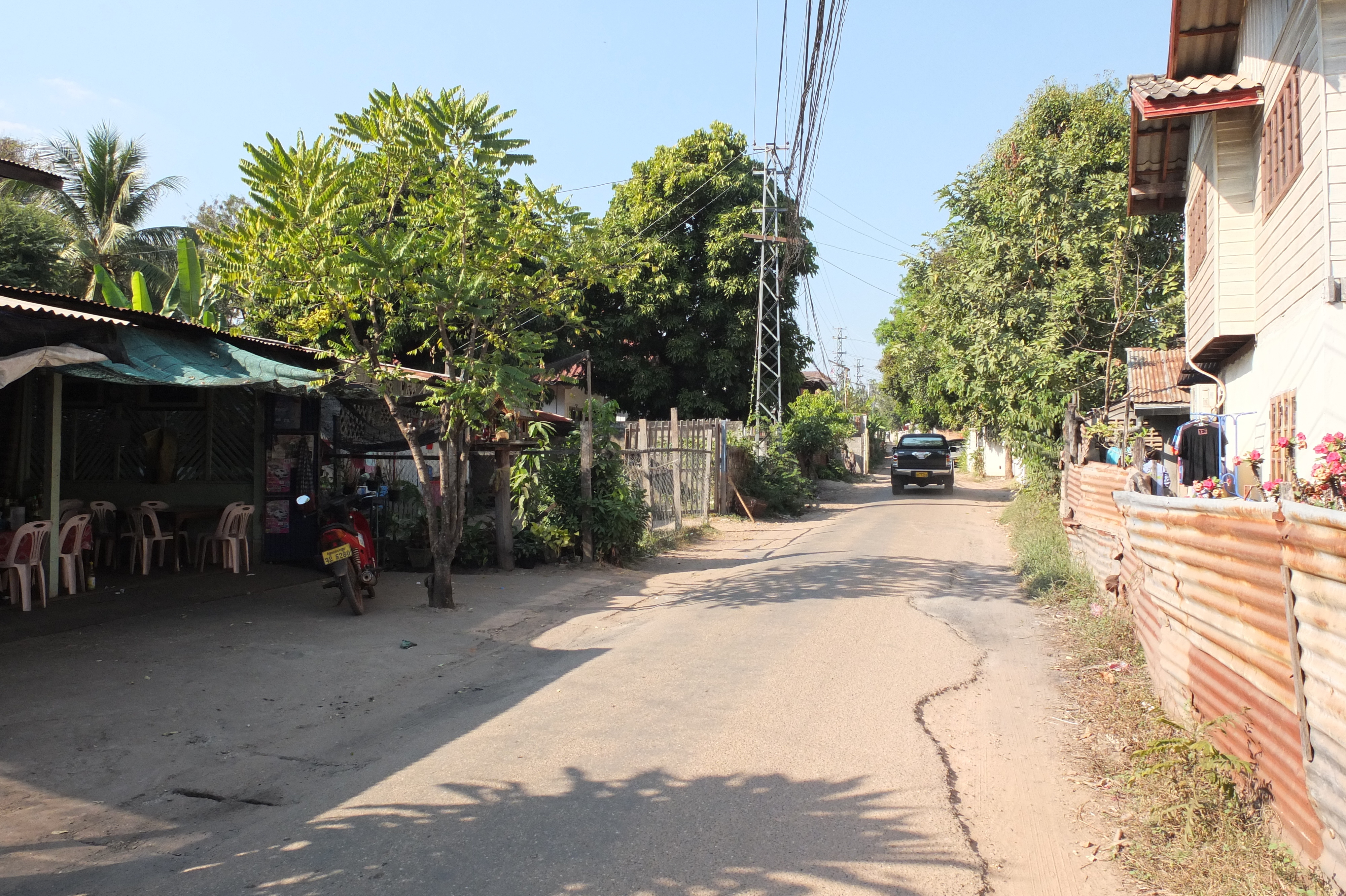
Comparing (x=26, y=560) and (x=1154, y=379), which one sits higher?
(x=1154, y=379)

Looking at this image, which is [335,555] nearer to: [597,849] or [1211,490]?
[597,849]

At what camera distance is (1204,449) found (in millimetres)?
12258

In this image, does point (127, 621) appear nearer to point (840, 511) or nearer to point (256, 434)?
point (256, 434)

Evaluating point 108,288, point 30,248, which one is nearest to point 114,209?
point 30,248

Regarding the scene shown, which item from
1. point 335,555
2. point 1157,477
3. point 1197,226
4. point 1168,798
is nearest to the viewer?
point 1168,798

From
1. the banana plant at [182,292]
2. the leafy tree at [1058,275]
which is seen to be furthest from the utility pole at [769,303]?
the banana plant at [182,292]

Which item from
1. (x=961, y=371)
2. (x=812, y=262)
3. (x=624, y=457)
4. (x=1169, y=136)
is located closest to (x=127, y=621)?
(x=624, y=457)

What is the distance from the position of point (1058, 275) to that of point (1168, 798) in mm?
17209

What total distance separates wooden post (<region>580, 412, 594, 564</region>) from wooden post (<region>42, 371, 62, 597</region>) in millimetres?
6264

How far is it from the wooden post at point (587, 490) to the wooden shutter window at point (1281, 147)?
8.55 meters

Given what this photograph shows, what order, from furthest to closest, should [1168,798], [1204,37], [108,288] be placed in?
[108,288] → [1204,37] → [1168,798]

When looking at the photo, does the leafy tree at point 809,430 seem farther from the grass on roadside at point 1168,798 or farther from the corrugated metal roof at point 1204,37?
the grass on roadside at point 1168,798

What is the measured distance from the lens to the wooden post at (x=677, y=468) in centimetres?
1756

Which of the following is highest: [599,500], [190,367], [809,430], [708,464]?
[809,430]
